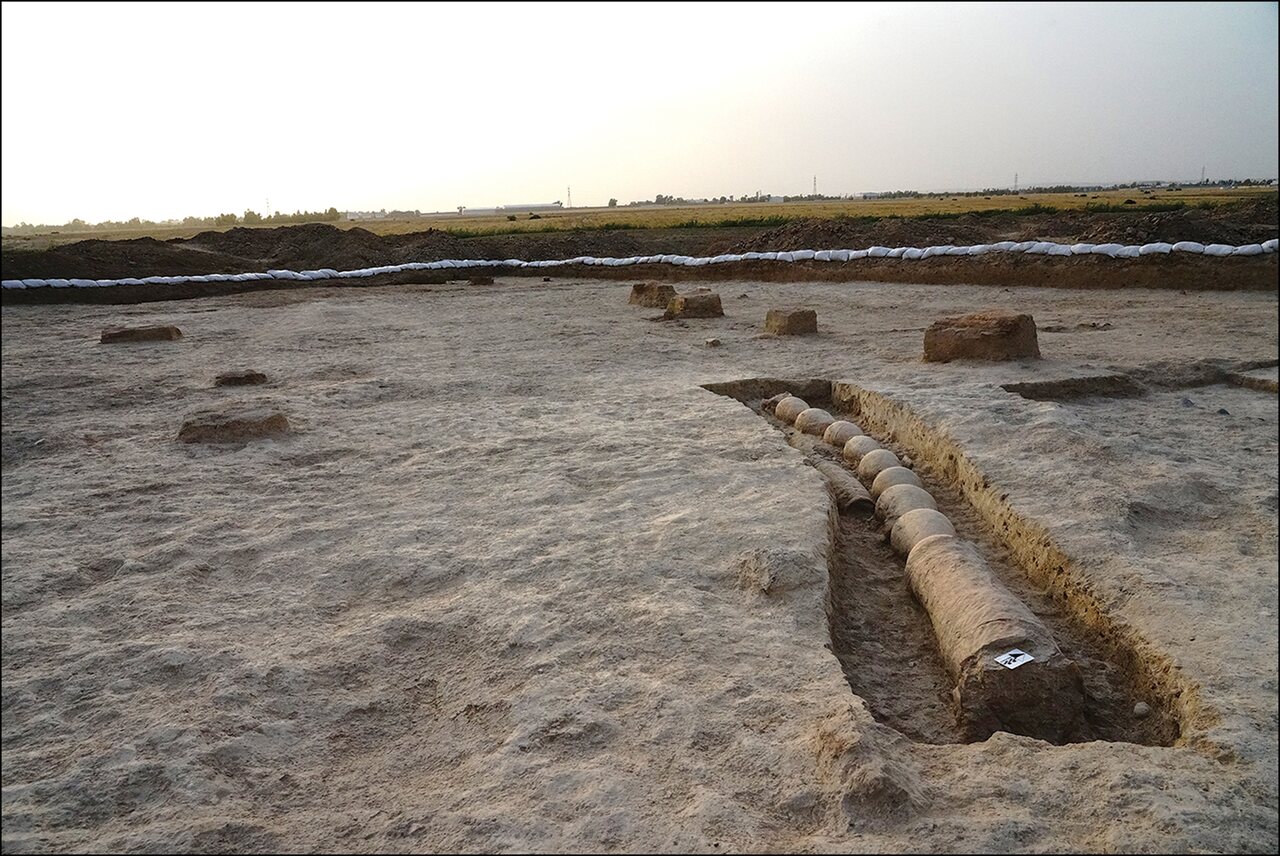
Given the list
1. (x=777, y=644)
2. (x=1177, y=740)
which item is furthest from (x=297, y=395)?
(x=1177, y=740)

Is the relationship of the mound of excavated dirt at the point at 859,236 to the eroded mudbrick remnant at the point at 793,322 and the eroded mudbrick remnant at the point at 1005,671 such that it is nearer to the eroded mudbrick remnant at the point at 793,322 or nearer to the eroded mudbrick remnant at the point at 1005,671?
the eroded mudbrick remnant at the point at 793,322

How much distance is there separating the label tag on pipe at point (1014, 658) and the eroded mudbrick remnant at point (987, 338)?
5.23 meters

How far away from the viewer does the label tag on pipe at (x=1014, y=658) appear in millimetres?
3066

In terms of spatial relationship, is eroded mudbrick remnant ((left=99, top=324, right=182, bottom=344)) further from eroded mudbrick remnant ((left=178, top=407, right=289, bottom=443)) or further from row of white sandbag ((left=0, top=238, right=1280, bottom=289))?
eroded mudbrick remnant ((left=178, top=407, right=289, bottom=443))

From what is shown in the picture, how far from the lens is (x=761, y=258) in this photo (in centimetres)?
1758

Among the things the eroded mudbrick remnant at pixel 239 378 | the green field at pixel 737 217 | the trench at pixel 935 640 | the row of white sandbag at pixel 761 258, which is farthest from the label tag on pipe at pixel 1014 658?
the green field at pixel 737 217

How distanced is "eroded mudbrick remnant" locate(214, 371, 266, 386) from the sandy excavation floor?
695mm

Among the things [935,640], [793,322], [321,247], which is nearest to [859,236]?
[793,322]

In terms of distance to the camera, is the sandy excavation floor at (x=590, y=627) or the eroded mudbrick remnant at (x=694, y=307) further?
the eroded mudbrick remnant at (x=694, y=307)

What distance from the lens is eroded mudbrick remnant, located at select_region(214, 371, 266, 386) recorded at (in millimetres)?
7977

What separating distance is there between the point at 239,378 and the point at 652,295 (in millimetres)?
7215

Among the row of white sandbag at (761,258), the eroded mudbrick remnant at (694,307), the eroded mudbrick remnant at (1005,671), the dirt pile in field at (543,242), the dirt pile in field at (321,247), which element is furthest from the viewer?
the dirt pile in field at (321,247)

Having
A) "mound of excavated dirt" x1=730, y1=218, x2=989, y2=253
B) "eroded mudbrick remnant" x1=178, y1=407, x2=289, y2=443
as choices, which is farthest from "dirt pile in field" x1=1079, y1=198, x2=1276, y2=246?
"eroded mudbrick remnant" x1=178, y1=407, x2=289, y2=443

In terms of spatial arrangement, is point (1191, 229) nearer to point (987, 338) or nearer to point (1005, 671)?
point (987, 338)
